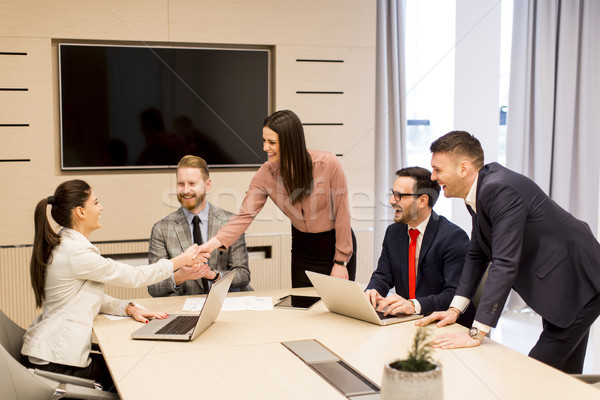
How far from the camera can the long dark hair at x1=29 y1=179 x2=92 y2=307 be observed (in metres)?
2.19

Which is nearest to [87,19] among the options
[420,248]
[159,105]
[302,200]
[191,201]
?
[159,105]

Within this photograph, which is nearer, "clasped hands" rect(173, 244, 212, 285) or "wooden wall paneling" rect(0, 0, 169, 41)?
"clasped hands" rect(173, 244, 212, 285)

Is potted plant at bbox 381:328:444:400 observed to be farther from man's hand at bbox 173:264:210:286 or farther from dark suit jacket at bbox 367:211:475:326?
man's hand at bbox 173:264:210:286

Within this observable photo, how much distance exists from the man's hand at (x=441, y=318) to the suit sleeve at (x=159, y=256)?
123cm

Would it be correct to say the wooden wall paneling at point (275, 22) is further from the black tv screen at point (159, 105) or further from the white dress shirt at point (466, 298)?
the white dress shirt at point (466, 298)

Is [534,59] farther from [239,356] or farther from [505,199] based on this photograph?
[239,356]

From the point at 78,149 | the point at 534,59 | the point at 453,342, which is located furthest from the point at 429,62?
the point at 453,342

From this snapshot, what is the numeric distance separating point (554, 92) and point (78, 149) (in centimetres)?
356

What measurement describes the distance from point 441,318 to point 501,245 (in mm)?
369

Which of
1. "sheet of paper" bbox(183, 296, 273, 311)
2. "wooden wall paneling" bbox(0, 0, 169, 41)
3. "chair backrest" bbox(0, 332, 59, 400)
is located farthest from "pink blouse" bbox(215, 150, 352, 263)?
"wooden wall paneling" bbox(0, 0, 169, 41)

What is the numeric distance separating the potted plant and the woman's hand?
1.33 metres

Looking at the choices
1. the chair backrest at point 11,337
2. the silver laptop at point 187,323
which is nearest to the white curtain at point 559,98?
the silver laptop at point 187,323

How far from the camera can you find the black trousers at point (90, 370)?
2.13 metres

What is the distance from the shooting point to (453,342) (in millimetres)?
1968
